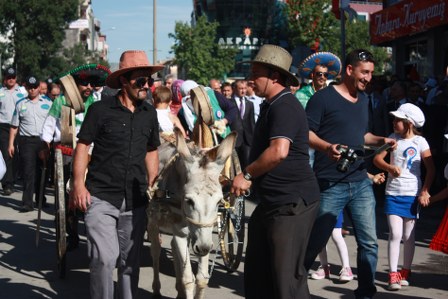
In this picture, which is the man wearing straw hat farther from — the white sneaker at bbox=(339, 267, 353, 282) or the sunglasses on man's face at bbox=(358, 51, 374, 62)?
the white sneaker at bbox=(339, 267, 353, 282)

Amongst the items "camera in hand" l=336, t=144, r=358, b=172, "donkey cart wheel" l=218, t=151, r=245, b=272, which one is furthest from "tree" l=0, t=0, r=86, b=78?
"camera in hand" l=336, t=144, r=358, b=172

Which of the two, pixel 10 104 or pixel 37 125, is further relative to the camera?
pixel 10 104

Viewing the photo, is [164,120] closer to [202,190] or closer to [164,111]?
[164,111]

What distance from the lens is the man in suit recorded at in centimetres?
1484

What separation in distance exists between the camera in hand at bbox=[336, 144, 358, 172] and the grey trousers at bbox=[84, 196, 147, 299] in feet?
5.04

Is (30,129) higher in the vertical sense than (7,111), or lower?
lower

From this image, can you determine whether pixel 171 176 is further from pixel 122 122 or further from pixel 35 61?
pixel 35 61

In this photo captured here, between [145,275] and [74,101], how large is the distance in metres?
1.98

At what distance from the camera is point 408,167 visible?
774 cm

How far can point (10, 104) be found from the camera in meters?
15.7

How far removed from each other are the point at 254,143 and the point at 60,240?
317 centimetres

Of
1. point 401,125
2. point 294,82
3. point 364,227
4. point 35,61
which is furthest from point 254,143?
point 35,61

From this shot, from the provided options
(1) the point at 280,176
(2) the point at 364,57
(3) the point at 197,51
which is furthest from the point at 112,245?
(3) the point at 197,51

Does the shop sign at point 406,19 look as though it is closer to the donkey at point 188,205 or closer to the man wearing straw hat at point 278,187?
the donkey at point 188,205
